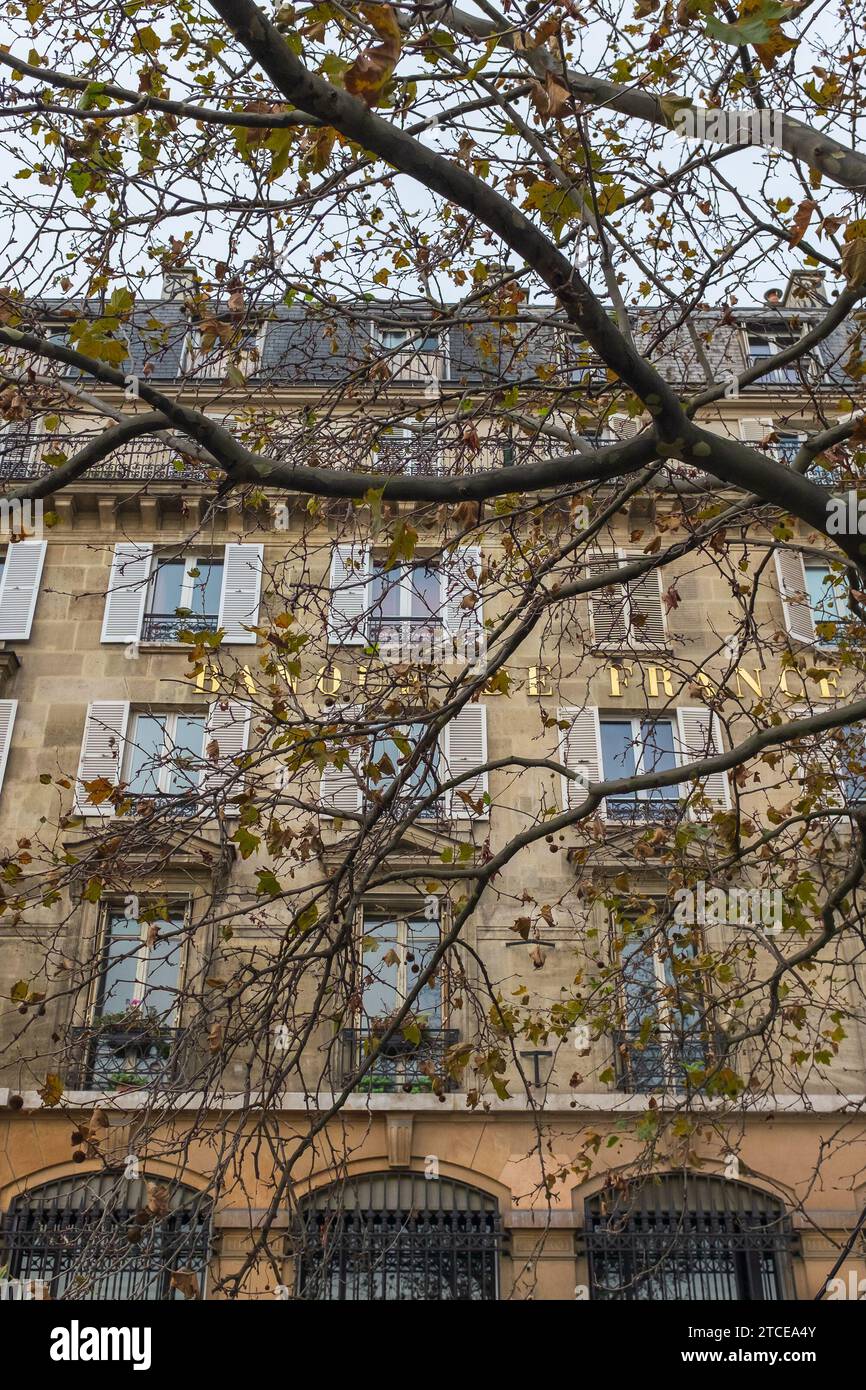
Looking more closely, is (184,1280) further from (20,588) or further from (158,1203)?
(20,588)

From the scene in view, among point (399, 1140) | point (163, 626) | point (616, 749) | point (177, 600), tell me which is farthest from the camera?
point (177, 600)

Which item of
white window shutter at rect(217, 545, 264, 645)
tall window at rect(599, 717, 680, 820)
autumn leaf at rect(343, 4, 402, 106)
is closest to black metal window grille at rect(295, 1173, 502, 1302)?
tall window at rect(599, 717, 680, 820)

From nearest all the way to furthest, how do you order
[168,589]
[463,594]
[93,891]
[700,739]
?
[93,891]
[463,594]
[700,739]
[168,589]

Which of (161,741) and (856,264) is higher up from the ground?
(161,741)

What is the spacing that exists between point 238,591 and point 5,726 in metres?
3.29

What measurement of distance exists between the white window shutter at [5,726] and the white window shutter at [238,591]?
2.71m

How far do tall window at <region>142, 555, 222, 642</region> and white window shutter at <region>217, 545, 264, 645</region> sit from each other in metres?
0.22

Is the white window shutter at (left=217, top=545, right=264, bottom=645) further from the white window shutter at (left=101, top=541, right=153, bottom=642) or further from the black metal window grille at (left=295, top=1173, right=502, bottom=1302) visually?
the black metal window grille at (left=295, top=1173, right=502, bottom=1302)

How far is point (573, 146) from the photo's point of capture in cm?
794

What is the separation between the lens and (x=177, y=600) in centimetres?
1764

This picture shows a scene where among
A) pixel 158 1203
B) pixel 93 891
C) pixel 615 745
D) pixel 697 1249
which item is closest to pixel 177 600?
pixel 615 745

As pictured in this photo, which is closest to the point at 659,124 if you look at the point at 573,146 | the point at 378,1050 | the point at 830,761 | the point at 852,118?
the point at 573,146

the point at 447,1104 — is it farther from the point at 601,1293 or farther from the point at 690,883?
the point at 690,883

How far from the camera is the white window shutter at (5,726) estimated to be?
16078mm
